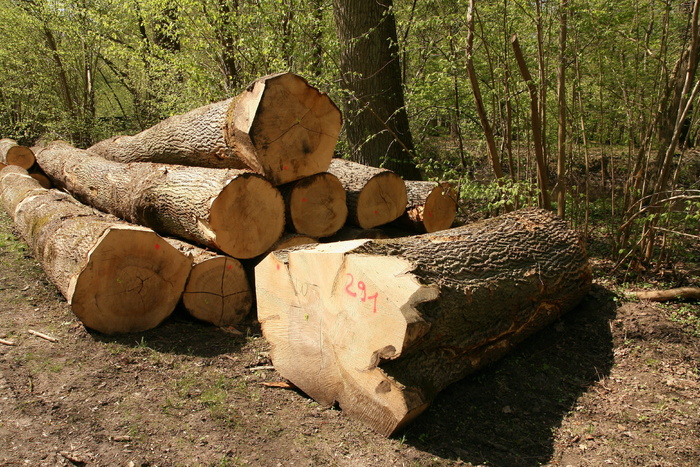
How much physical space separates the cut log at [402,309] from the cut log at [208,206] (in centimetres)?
74

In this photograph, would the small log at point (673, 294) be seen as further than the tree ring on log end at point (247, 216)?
No

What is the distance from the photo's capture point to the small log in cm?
369

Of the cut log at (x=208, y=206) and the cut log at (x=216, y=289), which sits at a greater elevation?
the cut log at (x=208, y=206)

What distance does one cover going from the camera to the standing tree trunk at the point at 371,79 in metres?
6.09

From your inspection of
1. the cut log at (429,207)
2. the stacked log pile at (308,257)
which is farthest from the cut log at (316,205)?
the cut log at (429,207)

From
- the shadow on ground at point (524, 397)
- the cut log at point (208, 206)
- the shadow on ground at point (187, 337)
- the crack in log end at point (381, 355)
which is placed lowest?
the shadow on ground at point (524, 397)

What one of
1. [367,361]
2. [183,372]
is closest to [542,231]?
[367,361]

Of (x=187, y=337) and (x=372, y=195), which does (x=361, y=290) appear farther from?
(x=372, y=195)

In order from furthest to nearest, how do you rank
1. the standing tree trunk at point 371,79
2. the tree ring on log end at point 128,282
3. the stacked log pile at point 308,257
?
the standing tree trunk at point 371,79
the tree ring on log end at point 128,282
the stacked log pile at point 308,257

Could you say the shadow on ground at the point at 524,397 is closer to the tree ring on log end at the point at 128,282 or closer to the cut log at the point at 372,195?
the cut log at the point at 372,195

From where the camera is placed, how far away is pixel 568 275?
143 inches

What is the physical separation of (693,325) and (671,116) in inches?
60.1

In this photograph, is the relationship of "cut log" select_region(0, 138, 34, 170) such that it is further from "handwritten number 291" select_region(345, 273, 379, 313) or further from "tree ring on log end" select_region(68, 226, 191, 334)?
"handwritten number 291" select_region(345, 273, 379, 313)

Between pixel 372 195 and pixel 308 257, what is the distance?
1815mm
